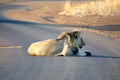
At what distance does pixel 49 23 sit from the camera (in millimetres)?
22891

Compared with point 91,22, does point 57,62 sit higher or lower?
higher

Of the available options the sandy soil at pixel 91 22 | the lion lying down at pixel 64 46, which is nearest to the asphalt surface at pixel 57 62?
the lion lying down at pixel 64 46

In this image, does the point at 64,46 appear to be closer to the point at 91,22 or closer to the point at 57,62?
the point at 57,62

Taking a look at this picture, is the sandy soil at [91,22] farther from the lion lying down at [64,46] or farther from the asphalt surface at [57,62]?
the lion lying down at [64,46]

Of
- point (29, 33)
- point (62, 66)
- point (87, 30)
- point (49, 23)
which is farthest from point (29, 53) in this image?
point (49, 23)

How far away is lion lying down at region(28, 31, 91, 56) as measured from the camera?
1251cm

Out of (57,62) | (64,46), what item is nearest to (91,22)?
(64,46)

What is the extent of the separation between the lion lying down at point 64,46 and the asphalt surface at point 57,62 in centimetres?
32

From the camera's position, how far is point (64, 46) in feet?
41.0

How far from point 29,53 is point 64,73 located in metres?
3.16

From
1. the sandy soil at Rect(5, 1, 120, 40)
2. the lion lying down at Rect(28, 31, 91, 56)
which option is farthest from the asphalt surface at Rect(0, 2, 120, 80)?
the sandy soil at Rect(5, 1, 120, 40)

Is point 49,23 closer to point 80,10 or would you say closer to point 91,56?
point 80,10

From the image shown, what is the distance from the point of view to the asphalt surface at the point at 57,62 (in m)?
9.85

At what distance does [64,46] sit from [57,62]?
1058 millimetres
